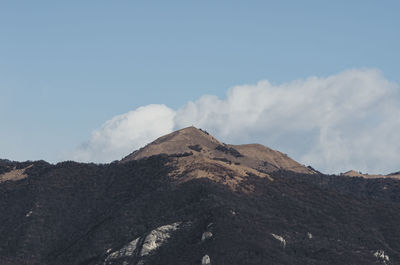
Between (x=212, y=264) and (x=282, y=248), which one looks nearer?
(x=212, y=264)

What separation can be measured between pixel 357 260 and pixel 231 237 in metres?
33.2

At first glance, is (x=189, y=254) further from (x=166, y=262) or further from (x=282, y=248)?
(x=282, y=248)

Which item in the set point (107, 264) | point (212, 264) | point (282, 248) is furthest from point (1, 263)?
point (282, 248)

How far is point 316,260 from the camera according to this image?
7633 inches

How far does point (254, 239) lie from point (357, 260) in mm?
27000

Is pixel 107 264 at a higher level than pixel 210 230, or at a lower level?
lower

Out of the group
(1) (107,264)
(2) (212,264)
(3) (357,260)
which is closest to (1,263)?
(1) (107,264)

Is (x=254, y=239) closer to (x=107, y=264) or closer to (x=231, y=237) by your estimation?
(x=231, y=237)

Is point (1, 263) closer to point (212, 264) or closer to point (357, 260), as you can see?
point (212, 264)

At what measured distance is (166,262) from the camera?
7466 inches

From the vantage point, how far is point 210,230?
198m

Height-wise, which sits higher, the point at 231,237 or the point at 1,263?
the point at 231,237

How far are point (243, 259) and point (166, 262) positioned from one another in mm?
19695

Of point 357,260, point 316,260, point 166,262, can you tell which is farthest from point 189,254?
point 357,260
